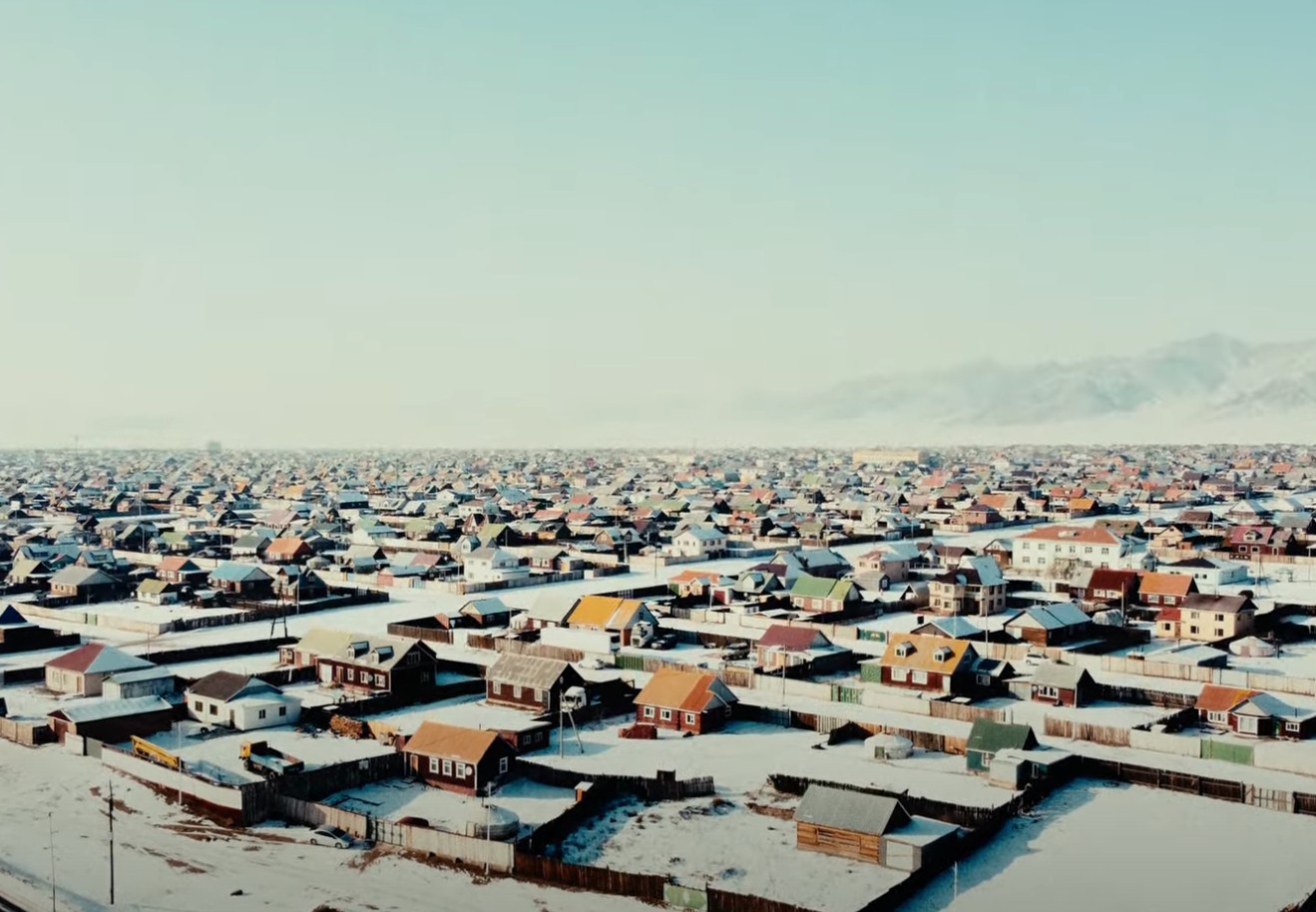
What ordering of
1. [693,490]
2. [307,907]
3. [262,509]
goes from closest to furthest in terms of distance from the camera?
1. [307,907]
2. [262,509]
3. [693,490]

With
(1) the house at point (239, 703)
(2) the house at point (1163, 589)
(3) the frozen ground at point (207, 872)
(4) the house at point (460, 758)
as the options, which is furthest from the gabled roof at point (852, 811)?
(2) the house at point (1163, 589)

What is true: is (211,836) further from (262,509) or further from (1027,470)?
(1027,470)

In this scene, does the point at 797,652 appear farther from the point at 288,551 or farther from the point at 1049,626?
the point at 288,551

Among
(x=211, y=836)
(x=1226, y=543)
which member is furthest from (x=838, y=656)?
(x=1226, y=543)

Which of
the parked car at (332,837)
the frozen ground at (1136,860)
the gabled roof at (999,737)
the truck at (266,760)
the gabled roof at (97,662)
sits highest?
the gabled roof at (97,662)

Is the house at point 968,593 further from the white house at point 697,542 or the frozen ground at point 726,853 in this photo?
the frozen ground at point 726,853
